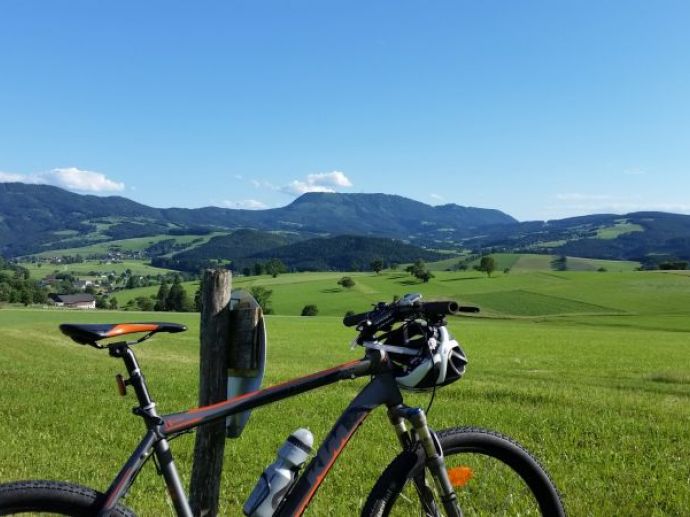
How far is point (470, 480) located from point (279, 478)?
3.89 ft

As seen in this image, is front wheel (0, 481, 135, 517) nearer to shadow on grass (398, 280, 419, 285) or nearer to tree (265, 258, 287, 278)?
shadow on grass (398, 280, 419, 285)

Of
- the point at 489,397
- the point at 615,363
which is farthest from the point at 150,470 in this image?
the point at 615,363

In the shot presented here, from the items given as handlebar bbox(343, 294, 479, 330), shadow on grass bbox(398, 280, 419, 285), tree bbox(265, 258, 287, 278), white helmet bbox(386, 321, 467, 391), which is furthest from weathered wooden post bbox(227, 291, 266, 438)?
tree bbox(265, 258, 287, 278)

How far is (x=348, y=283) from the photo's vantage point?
97.1m

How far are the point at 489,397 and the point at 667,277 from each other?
296 feet

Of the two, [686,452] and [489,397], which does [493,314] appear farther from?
[686,452]

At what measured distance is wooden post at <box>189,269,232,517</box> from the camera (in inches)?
155

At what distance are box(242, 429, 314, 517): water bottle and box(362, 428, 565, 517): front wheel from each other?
43cm

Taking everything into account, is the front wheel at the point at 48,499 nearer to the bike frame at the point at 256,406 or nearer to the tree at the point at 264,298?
the bike frame at the point at 256,406

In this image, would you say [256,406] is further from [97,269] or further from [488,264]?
[97,269]

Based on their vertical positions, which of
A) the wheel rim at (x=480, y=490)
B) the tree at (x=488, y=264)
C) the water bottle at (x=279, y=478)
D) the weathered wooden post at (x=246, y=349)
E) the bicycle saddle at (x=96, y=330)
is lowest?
the tree at (x=488, y=264)

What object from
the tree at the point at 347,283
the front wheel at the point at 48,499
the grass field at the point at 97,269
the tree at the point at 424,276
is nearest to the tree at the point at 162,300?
the tree at the point at 347,283

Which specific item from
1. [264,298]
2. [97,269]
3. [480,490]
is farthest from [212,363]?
[97,269]

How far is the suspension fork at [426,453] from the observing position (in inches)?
122
